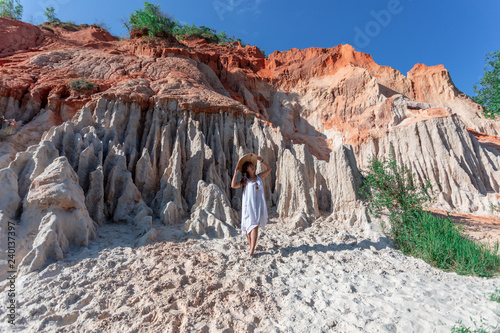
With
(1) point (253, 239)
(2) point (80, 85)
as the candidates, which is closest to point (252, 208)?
(1) point (253, 239)

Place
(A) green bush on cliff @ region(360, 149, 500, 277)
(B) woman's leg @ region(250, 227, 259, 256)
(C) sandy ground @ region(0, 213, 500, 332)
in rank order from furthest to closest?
(B) woman's leg @ region(250, 227, 259, 256) < (A) green bush on cliff @ region(360, 149, 500, 277) < (C) sandy ground @ region(0, 213, 500, 332)

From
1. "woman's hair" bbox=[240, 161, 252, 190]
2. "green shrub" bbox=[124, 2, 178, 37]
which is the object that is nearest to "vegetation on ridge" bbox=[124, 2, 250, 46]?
"green shrub" bbox=[124, 2, 178, 37]

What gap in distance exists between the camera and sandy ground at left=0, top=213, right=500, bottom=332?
288cm

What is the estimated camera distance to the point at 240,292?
3572 millimetres

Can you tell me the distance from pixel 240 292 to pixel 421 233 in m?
4.73

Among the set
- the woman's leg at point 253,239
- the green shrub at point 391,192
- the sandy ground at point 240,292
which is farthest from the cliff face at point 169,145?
the woman's leg at point 253,239

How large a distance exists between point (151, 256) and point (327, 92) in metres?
21.1

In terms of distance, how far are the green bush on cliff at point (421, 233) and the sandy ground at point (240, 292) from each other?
405 mm

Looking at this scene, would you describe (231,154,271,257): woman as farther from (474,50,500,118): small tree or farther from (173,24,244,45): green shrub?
(173,24,244,45): green shrub

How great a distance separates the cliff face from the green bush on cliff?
649 mm

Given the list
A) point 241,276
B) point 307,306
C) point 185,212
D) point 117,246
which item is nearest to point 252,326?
point 307,306

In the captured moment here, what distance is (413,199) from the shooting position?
6.72 metres

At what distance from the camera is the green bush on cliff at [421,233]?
4.59m

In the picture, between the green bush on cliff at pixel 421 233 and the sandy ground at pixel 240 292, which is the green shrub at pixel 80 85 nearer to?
the sandy ground at pixel 240 292
